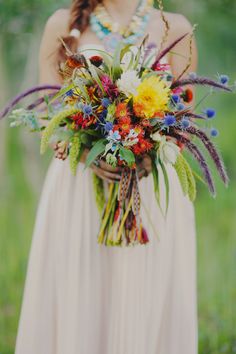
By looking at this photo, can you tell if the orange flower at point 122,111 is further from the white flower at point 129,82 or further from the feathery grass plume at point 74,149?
the feathery grass plume at point 74,149

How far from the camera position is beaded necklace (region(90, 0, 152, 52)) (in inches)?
110

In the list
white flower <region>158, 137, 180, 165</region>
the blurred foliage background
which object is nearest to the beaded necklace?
white flower <region>158, 137, 180, 165</region>

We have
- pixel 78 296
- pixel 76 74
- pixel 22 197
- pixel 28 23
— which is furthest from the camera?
pixel 22 197

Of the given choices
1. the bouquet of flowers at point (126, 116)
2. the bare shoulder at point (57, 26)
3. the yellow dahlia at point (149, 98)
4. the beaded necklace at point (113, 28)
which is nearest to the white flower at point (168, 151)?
the bouquet of flowers at point (126, 116)

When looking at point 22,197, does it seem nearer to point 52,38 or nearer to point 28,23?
point 28,23

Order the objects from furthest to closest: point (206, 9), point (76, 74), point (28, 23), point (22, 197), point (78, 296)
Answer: point (22, 197)
point (206, 9)
point (28, 23)
point (78, 296)
point (76, 74)

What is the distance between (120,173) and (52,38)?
742 millimetres

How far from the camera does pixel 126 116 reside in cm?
221

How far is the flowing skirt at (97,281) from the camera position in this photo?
8.85 ft

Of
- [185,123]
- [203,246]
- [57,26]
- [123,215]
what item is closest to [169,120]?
[185,123]

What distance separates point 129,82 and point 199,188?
4270 millimetres

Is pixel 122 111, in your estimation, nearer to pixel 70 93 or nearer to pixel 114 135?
pixel 114 135

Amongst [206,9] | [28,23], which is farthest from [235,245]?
[28,23]

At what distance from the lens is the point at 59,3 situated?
157 inches
